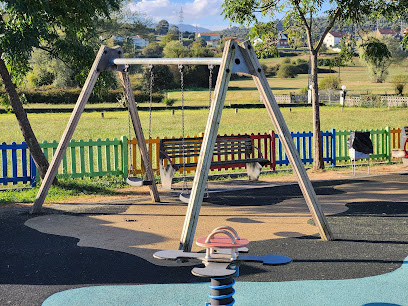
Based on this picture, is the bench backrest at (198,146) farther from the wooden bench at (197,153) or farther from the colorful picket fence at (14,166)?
the colorful picket fence at (14,166)

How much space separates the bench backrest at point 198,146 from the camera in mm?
Result: 11883

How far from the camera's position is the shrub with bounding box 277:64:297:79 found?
106188 millimetres

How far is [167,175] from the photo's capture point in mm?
11703

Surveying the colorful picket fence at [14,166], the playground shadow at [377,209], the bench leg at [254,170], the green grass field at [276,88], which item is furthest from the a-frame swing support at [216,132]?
the green grass field at [276,88]

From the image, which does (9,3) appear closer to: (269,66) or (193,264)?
(193,264)

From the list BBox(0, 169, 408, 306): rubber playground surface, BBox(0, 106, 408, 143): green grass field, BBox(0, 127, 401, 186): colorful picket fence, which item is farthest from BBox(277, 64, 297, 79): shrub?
BBox(0, 169, 408, 306): rubber playground surface

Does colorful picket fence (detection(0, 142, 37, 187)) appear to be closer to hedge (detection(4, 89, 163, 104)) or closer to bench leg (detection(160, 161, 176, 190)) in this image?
bench leg (detection(160, 161, 176, 190))

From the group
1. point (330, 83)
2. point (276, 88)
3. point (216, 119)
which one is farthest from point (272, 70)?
point (216, 119)

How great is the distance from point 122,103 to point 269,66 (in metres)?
70.2

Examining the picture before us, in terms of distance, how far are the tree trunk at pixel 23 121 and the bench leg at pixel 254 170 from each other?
4.50 metres

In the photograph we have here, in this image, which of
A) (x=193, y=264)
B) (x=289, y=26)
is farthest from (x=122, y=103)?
(x=193, y=264)

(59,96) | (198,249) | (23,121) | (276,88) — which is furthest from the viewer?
(276,88)

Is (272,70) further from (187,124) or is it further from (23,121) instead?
(23,121)

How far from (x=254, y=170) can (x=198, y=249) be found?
5.82 meters
